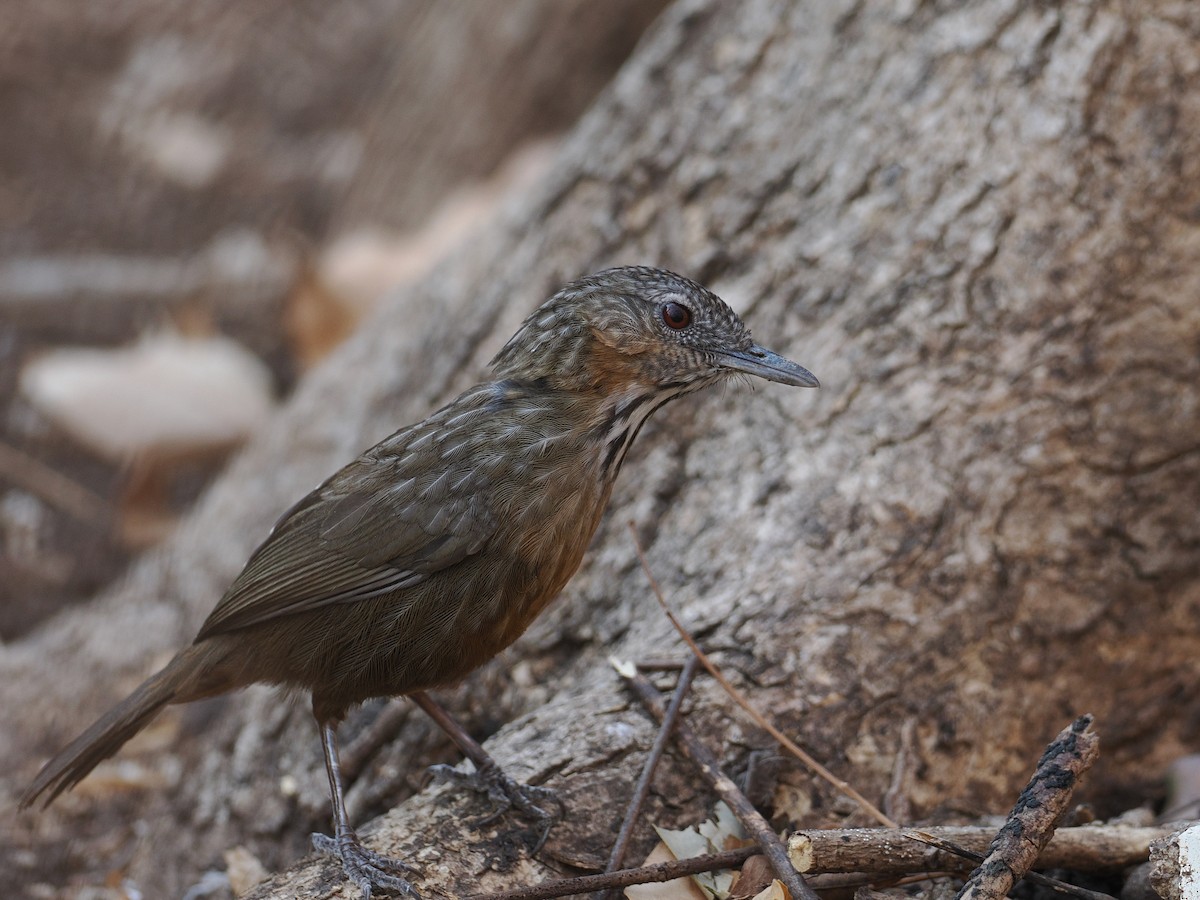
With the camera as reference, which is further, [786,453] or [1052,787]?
[786,453]

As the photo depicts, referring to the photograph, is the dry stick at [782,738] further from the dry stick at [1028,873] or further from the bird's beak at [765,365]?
the bird's beak at [765,365]

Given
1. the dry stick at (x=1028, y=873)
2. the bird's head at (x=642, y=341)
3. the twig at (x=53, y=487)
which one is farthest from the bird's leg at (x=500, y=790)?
the twig at (x=53, y=487)

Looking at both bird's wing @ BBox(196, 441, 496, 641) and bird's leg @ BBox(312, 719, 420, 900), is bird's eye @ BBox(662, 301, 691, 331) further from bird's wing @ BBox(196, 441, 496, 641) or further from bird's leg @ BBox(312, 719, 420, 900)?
bird's leg @ BBox(312, 719, 420, 900)

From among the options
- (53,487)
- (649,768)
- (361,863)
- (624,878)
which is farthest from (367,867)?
(53,487)

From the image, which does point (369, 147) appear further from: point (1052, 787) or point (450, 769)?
point (1052, 787)

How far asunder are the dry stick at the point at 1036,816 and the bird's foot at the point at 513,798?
3.31 ft

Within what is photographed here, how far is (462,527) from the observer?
3.27 metres

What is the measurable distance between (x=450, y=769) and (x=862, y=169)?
2.38 metres

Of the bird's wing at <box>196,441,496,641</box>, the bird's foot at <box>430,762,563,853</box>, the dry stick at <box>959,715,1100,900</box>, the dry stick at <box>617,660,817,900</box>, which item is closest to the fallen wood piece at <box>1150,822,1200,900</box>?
the dry stick at <box>959,715,1100,900</box>

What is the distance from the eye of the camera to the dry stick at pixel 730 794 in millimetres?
2779

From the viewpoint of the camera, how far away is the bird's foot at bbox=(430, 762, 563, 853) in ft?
10.1

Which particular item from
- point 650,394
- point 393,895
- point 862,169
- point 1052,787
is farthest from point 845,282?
point 393,895

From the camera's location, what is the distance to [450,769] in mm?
3316

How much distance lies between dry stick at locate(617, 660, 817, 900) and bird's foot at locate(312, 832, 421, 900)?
0.75 metres
